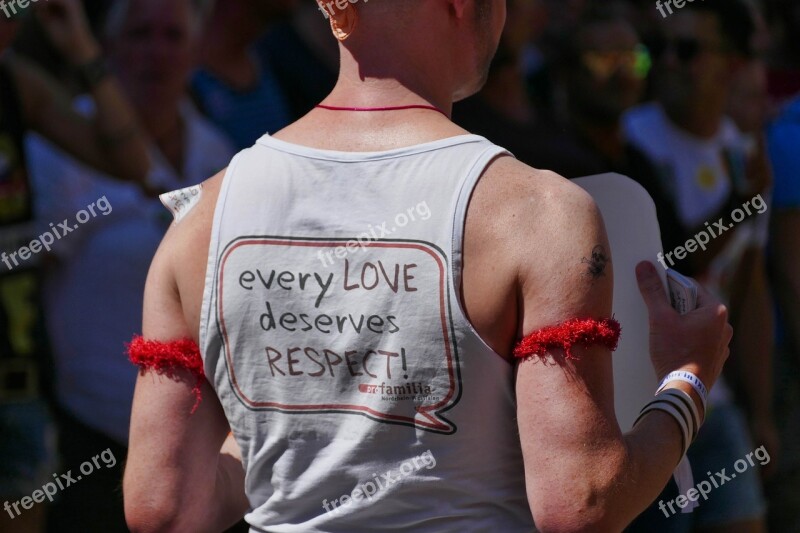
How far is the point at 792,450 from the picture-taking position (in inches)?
172

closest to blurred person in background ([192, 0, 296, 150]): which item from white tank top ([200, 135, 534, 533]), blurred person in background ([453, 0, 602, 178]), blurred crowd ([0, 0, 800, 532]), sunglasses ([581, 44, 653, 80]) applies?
blurred crowd ([0, 0, 800, 532])

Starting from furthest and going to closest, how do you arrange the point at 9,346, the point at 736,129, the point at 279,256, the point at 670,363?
the point at 736,129, the point at 9,346, the point at 670,363, the point at 279,256

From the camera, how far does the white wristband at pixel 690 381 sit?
4.92 ft

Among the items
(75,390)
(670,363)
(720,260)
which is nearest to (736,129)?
(720,260)

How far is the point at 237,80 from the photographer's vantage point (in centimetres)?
382

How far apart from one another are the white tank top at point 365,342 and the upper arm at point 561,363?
0.22 ft

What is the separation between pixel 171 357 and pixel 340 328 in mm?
268

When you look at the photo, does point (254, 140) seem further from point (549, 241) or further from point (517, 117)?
point (549, 241)

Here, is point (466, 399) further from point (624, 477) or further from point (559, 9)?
point (559, 9)

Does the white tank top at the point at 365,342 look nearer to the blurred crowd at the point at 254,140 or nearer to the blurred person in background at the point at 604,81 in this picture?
the blurred crowd at the point at 254,140

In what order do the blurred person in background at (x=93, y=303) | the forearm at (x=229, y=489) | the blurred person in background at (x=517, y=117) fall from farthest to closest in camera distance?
the blurred person in background at (x=517, y=117)
the blurred person in background at (x=93, y=303)
the forearm at (x=229, y=489)

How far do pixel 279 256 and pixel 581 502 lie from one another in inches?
19.0

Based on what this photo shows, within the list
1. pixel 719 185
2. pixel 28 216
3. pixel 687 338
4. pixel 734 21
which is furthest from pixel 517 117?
pixel 687 338

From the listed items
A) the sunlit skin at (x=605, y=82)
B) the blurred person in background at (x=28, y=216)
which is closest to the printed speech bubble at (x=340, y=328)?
the blurred person in background at (x=28, y=216)
